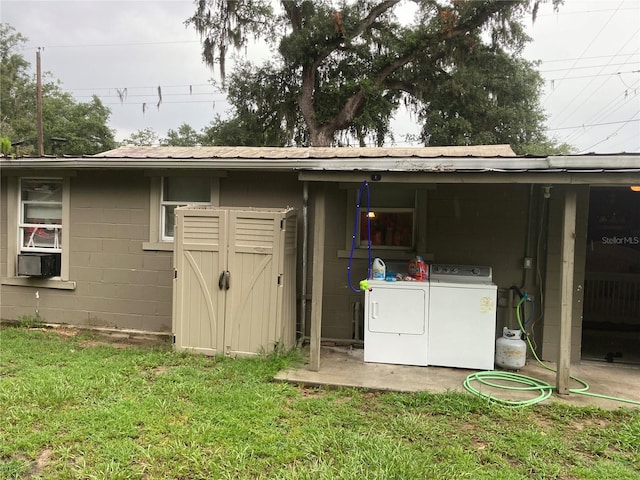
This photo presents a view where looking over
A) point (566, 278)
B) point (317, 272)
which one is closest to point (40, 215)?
point (317, 272)

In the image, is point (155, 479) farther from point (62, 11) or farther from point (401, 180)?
point (62, 11)

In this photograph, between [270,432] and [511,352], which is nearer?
[270,432]

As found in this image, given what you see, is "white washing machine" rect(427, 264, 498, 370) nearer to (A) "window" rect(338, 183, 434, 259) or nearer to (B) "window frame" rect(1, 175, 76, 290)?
(A) "window" rect(338, 183, 434, 259)

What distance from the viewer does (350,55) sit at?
54.0ft

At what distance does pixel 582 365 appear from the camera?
4695 mm

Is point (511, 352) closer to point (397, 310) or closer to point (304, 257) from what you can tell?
point (397, 310)

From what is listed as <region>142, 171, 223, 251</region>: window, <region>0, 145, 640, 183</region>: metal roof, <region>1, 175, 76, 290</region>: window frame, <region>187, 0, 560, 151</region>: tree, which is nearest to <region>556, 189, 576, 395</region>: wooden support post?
<region>0, 145, 640, 183</region>: metal roof

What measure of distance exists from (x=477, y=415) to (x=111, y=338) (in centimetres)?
458

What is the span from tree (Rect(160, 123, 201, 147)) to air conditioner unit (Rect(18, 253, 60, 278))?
33.9 meters

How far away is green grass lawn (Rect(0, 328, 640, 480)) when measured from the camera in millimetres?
2602

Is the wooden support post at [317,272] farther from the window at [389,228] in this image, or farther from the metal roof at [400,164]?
the window at [389,228]

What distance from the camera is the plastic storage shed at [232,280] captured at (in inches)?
183

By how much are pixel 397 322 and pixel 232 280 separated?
1.83 meters

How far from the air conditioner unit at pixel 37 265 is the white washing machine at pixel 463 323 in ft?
16.8
